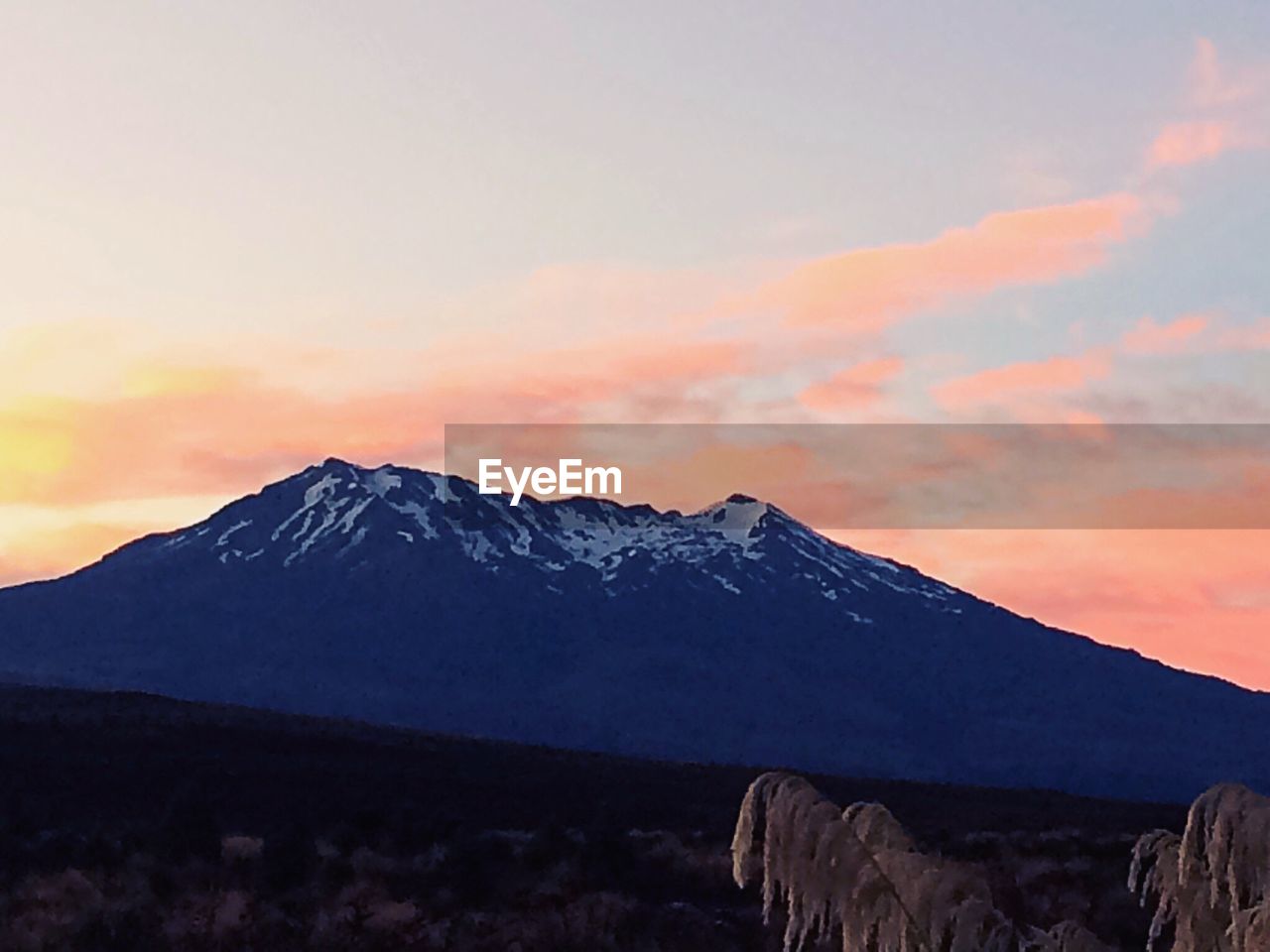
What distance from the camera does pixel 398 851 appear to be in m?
30.1

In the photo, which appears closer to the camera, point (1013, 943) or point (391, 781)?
point (1013, 943)

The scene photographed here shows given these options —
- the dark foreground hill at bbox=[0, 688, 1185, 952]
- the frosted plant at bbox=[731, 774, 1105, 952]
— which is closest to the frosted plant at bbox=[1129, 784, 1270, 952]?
the frosted plant at bbox=[731, 774, 1105, 952]

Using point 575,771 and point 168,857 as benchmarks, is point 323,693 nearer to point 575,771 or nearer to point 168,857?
point 575,771

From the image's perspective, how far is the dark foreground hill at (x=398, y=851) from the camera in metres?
21.2

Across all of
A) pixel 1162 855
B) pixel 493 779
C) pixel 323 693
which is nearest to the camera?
pixel 1162 855

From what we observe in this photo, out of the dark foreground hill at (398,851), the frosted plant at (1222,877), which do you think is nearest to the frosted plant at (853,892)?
the frosted plant at (1222,877)

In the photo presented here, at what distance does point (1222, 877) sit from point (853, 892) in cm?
→ 130

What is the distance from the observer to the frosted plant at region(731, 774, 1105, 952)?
6.43m

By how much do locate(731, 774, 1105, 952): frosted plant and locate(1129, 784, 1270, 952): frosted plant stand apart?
0.51 meters

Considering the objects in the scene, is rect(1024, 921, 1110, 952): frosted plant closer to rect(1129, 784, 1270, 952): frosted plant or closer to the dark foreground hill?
rect(1129, 784, 1270, 952): frosted plant

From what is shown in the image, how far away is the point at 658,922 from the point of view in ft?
72.3

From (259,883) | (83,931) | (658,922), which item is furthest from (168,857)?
(658,922)

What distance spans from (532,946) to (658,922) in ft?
7.16

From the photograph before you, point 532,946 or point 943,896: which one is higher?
point 943,896
